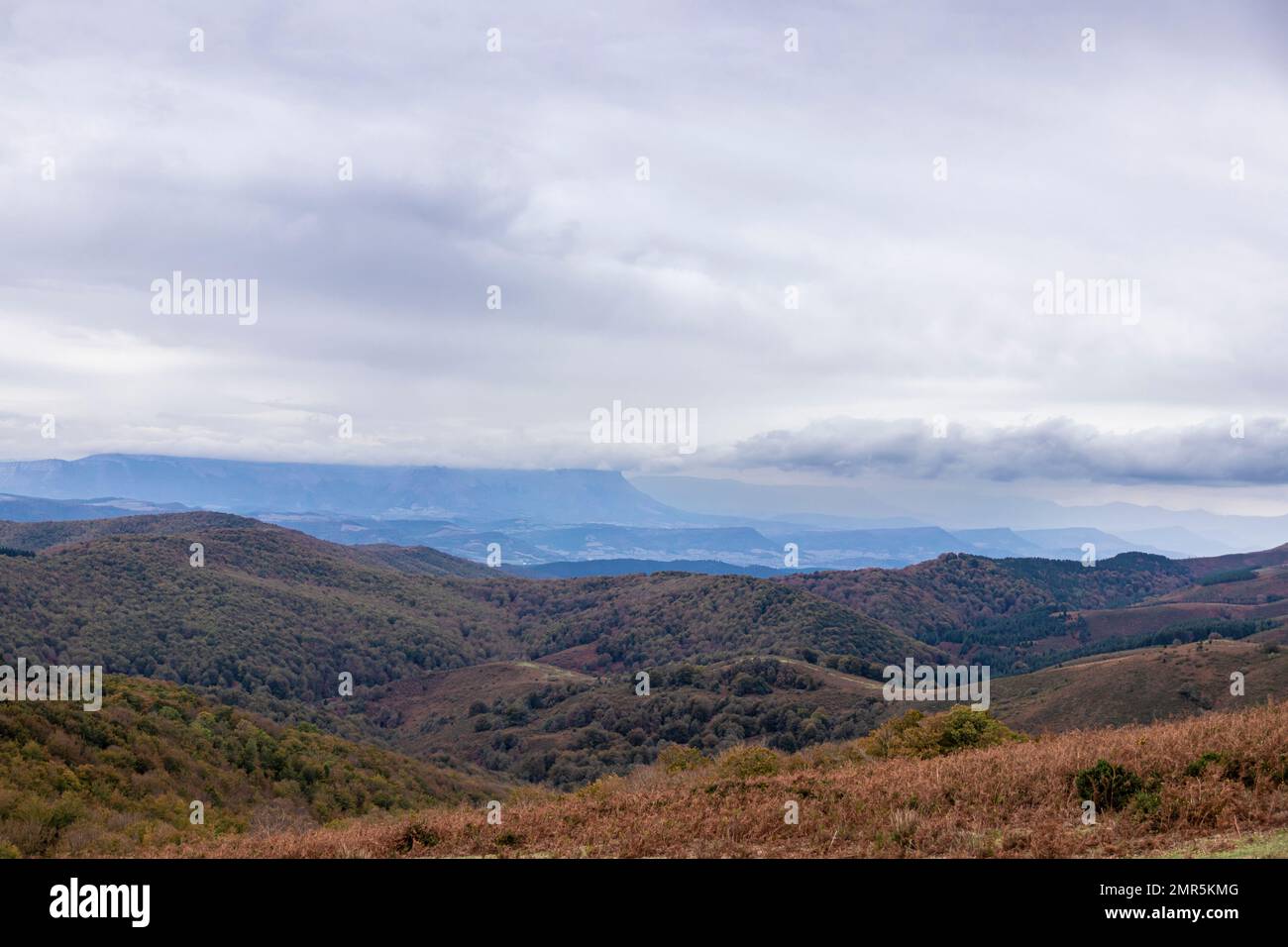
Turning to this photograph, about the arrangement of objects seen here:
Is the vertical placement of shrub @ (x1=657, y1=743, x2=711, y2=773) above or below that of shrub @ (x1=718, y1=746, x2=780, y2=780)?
below

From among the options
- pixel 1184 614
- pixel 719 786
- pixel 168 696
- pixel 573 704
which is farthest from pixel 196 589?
pixel 1184 614

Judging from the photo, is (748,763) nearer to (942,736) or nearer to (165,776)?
(942,736)
